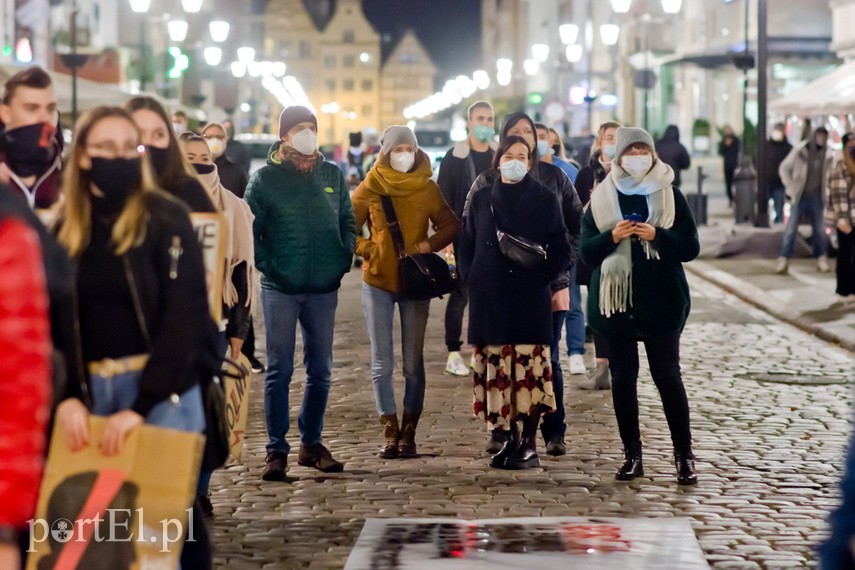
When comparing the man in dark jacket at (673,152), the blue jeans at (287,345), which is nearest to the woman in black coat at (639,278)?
the blue jeans at (287,345)

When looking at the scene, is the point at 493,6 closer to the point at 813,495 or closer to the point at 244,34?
the point at 244,34

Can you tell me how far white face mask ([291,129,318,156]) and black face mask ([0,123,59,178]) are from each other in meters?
2.65

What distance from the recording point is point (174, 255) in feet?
15.3

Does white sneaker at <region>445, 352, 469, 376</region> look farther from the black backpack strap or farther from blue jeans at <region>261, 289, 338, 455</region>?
blue jeans at <region>261, 289, 338, 455</region>

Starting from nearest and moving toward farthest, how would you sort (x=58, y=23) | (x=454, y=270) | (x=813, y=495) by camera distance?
(x=813, y=495)
(x=454, y=270)
(x=58, y=23)

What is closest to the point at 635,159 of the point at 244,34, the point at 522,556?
the point at 522,556

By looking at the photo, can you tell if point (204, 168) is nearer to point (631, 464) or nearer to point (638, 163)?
point (638, 163)

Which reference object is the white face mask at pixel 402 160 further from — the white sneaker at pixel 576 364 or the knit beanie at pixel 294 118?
the white sneaker at pixel 576 364

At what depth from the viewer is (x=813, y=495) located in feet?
26.7

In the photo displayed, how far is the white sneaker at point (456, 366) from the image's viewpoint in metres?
12.8

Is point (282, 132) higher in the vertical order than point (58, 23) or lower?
lower

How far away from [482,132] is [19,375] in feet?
25.8

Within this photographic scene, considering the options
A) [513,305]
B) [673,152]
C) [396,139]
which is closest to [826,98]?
[673,152]

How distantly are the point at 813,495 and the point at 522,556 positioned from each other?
198 centimetres
